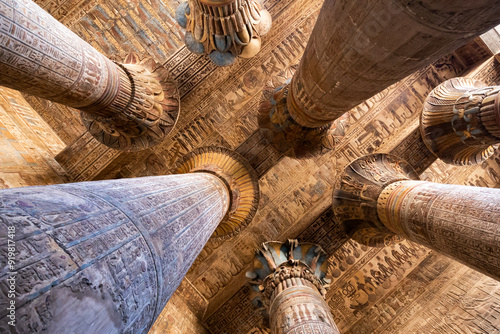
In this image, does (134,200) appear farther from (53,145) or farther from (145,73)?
(53,145)

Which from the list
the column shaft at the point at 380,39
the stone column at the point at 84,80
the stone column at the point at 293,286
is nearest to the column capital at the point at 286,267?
the stone column at the point at 293,286

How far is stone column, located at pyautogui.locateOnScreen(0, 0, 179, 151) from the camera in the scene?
212cm

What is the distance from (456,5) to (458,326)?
5299mm

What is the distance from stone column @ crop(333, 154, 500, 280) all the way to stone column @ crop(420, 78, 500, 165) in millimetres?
817

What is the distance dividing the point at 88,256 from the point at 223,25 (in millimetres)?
3564

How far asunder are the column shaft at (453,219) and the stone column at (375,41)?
139 centimetres

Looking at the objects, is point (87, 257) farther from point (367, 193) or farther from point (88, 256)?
point (367, 193)

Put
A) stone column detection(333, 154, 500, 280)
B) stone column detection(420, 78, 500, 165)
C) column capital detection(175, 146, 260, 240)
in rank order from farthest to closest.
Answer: column capital detection(175, 146, 260, 240) < stone column detection(420, 78, 500, 165) < stone column detection(333, 154, 500, 280)

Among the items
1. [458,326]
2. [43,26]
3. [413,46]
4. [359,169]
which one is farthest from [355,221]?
[43,26]

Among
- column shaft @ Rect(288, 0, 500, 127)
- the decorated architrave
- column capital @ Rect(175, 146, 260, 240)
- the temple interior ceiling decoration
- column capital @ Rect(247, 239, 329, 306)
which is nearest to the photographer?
column shaft @ Rect(288, 0, 500, 127)

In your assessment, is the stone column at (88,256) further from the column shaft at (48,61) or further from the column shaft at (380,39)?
the column shaft at (380,39)

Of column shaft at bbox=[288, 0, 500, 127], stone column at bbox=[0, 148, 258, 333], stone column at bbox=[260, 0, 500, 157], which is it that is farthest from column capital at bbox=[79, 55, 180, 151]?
column shaft at bbox=[288, 0, 500, 127]

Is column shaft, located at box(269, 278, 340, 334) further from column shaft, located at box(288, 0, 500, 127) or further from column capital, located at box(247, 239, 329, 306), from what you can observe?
column shaft, located at box(288, 0, 500, 127)

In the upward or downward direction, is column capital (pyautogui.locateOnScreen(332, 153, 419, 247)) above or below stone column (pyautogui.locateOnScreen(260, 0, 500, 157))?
below
